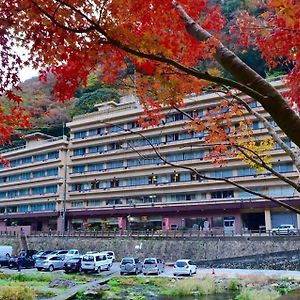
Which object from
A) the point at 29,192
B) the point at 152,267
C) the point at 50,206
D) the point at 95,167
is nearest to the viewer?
the point at 152,267

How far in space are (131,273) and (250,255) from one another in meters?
9.55

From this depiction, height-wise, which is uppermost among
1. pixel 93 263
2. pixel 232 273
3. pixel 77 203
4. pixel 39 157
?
pixel 39 157

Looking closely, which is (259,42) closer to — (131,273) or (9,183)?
(131,273)

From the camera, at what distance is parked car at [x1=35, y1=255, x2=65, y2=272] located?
3394cm

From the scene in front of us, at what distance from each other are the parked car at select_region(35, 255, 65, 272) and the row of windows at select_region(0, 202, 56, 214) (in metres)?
25.0

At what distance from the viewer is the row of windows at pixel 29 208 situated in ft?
197

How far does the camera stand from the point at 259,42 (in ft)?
22.1

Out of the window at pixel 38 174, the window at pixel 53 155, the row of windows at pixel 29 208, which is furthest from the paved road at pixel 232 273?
the window at pixel 38 174

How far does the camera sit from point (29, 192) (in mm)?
64000

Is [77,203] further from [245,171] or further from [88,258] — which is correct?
[88,258]

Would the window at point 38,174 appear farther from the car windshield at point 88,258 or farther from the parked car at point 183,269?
the parked car at point 183,269

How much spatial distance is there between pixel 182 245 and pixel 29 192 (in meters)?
34.6

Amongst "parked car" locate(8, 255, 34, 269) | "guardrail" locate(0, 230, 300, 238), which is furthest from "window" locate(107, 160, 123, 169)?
"parked car" locate(8, 255, 34, 269)

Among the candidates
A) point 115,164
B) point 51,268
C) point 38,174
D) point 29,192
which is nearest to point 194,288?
point 51,268
